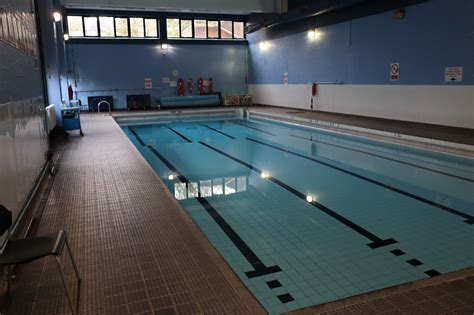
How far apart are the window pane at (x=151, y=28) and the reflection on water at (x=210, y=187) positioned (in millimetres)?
11230

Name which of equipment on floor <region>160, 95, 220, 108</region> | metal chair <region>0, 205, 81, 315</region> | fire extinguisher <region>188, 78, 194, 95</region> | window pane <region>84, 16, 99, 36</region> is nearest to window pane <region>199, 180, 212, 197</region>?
metal chair <region>0, 205, 81, 315</region>

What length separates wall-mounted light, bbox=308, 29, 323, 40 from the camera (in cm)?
1177

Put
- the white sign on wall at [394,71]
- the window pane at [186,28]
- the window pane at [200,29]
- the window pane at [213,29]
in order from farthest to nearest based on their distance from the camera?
the window pane at [213,29], the window pane at [200,29], the window pane at [186,28], the white sign on wall at [394,71]

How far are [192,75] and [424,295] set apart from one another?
14676mm

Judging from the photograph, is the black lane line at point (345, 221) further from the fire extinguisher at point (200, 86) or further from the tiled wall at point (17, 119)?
the fire extinguisher at point (200, 86)

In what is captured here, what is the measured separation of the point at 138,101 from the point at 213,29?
429 centimetres

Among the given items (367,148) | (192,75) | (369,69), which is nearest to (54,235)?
(367,148)

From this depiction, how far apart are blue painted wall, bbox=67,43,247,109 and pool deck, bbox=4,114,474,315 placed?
11.6 metres

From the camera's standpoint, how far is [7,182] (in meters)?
2.53

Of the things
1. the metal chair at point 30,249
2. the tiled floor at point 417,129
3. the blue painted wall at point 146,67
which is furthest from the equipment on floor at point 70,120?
the blue painted wall at point 146,67

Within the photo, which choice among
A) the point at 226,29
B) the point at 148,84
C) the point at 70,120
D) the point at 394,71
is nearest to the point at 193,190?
the point at 70,120

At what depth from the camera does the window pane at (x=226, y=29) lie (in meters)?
16.0

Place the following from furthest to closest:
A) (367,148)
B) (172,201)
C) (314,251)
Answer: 1. (367,148)
2. (172,201)
3. (314,251)

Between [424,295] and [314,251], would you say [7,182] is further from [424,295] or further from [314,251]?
[424,295]
